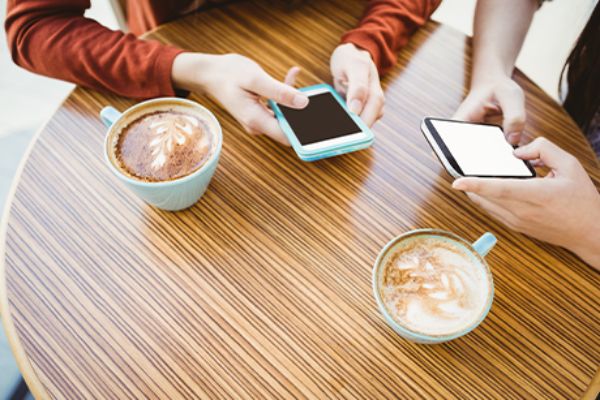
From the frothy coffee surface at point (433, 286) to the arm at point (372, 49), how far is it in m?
0.33

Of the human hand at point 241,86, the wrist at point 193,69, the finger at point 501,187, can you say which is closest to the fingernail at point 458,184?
the finger at point 501,187

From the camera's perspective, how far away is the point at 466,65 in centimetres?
109

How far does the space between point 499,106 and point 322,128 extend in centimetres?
43

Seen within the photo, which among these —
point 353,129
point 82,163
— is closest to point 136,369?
point 82,163

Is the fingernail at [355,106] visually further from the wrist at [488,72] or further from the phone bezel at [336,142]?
the wrist at [488,72]

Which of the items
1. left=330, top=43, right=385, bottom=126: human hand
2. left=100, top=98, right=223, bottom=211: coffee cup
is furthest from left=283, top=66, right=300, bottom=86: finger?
left=100, top=98, right=223, bottom=211: coffee cup

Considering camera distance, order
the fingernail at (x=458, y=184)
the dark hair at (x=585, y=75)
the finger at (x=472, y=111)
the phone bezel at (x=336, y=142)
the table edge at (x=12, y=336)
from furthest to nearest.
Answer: the dark hair at (x=585, y=75), the finger at (x=472, y=111), the phone bezel at (x=336, y=142), the fingernail at (x=458, y=184), the table edge at (x=12, y=336)

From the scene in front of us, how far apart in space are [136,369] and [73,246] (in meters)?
0.27

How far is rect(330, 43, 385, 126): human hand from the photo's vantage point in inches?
34.9

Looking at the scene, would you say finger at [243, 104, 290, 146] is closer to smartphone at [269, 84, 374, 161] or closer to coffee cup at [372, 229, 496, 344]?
smartphone at [269, 84, 374, 161]

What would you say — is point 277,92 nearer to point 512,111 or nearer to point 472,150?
point 472,150

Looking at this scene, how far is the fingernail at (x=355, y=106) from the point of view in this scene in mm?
877

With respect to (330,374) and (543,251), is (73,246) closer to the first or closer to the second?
(330,374)

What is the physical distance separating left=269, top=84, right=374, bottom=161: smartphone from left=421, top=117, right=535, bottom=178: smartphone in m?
0.14
